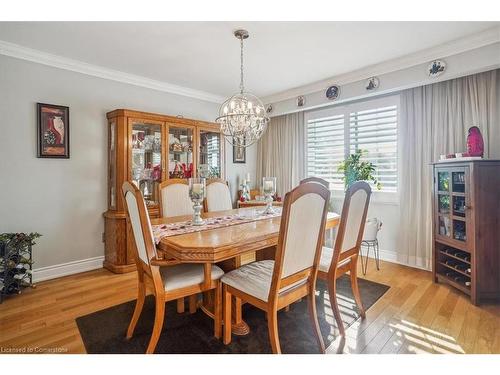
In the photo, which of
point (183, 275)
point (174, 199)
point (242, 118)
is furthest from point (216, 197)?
point (183, 275)

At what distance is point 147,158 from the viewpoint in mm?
3441

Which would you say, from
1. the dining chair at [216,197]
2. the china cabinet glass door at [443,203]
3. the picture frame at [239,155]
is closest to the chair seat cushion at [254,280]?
the dining chair at [216,197]

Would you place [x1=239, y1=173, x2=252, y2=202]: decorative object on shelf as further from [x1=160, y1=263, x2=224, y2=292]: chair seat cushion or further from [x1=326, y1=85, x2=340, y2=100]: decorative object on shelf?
[x1=160, y1=263, x2=224, y2=292]: chair seat cushion

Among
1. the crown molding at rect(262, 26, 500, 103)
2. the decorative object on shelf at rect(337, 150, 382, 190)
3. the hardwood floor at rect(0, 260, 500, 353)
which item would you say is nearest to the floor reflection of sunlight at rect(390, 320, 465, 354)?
the hardwood floor at rect(0, 260, 500, 353)

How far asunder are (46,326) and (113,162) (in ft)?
5.96

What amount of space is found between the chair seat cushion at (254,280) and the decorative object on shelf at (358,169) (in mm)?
2103

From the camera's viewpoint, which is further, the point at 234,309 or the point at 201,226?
the point at 201,226

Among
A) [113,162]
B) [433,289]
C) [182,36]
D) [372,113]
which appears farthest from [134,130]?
[433,289]

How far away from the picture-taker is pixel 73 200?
3.07 meters

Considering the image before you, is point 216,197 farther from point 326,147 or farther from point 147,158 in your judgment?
point 326,147

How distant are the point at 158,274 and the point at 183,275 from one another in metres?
0.20

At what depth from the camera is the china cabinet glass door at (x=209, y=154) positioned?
12.9ft

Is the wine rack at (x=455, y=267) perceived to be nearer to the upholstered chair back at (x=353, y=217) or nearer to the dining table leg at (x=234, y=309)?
the upholstered chair back at (x=353, y=217)

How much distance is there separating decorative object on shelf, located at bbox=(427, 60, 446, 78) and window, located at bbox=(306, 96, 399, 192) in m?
0.56
